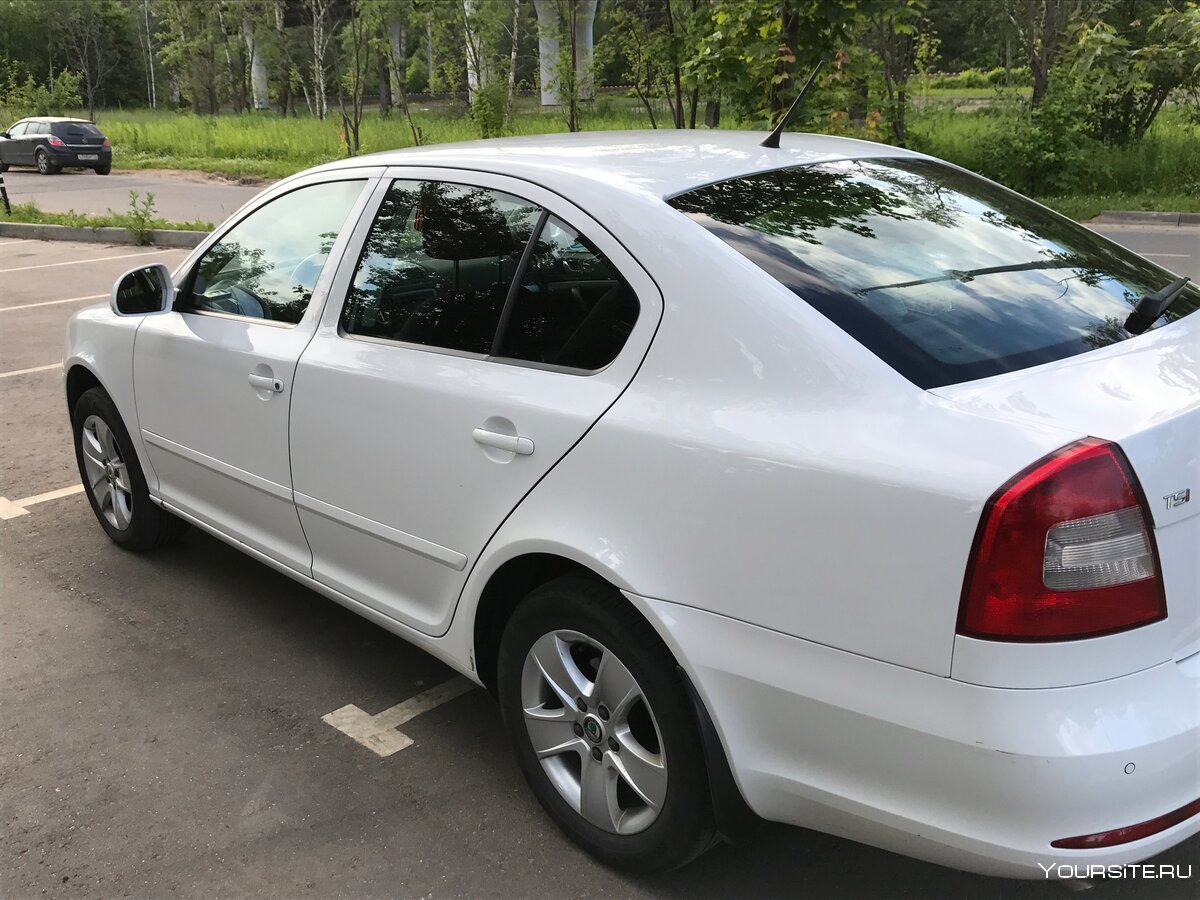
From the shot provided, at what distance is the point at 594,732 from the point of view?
243 centimetres

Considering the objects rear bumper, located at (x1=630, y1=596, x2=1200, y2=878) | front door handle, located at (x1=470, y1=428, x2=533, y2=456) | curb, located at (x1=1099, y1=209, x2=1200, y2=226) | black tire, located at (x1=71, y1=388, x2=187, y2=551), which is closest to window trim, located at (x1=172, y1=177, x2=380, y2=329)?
black tire, located at (x1=71, y1=388, x2=187, y2=551)

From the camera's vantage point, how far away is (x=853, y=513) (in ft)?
6.10

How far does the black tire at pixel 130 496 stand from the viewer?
166 inches

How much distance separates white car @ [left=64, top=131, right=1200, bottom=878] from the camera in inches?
68.9

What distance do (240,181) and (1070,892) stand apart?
2513 cm

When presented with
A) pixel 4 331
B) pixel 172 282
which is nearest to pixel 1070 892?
pixel 172 282

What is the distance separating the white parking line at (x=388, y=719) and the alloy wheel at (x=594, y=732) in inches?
27.8

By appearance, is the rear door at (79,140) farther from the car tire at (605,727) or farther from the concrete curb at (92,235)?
the car tire at (605,727)

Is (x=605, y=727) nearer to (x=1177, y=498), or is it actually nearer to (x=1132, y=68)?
(x=1177, y=498)

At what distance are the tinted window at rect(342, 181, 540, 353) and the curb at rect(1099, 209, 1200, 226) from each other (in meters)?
14.4

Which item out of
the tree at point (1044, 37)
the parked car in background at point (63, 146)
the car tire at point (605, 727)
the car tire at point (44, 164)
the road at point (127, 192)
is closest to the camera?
the car tire at point (605, 727)

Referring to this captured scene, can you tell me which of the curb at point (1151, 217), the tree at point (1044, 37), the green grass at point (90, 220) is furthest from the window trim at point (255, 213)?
the tree at point (1044, 37)

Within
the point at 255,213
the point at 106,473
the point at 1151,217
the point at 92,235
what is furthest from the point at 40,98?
the point at 255,213

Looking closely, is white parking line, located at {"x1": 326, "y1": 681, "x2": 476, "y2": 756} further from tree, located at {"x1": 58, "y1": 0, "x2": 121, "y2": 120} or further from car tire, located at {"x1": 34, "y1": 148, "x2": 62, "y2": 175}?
tree, located at {"x1": 58, "y1": 0, "x2": 121, "y2": 120}
